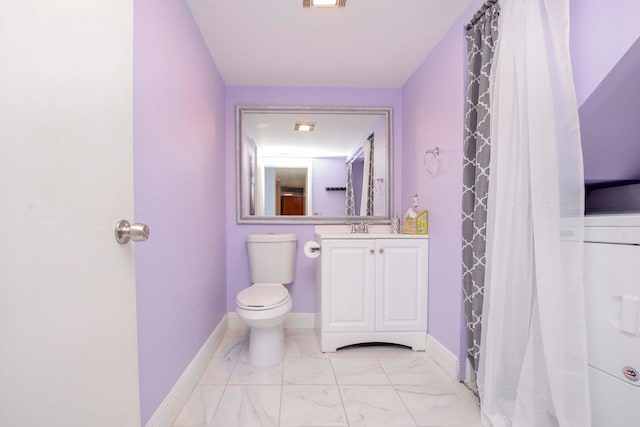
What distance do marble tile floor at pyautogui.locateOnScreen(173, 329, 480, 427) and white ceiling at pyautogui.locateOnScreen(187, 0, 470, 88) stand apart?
2122 millimetres

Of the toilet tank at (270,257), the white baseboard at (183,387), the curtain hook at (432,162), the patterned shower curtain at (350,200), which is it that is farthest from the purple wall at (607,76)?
the white baseboard at (183,387)

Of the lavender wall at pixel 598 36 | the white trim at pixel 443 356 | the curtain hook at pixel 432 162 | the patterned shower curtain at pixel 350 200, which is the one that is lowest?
the white trim at pixel 443 356

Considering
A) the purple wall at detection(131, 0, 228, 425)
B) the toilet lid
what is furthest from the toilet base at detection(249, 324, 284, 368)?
the purple wall at detection(131, 0, 228, 425)

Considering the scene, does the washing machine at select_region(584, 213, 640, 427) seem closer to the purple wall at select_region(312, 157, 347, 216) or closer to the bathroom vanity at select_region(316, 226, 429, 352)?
the bathroom vanity at select_region(316, 226, 429, 352)

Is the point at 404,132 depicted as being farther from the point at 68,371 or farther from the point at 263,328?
the point at 68,371

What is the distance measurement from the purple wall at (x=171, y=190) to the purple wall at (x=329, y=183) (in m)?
0.94

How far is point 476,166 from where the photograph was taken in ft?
4.72

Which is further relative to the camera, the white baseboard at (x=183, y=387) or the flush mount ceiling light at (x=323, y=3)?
the flush mount ceiling light at (x=323, y=3)

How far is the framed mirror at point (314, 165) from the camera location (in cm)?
251

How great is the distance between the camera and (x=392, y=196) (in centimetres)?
254

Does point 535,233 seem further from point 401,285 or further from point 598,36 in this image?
point 401,285

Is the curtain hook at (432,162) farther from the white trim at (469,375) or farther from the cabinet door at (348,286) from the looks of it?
the white trim at (469,375)

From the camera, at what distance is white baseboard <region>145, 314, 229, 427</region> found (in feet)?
3.97

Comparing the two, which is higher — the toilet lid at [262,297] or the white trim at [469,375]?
the toilet lid at [262,297]
